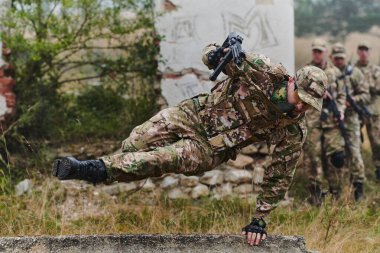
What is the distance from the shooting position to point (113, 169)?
4129 millimetres

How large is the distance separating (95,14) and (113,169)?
10.9 ft

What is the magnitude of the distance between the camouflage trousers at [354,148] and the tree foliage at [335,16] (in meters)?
8.82

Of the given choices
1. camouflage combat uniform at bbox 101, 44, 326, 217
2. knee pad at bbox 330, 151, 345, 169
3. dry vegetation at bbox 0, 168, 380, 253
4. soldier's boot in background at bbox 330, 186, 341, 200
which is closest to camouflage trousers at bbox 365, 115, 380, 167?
knee pad at bbox 330, 151, 345, 169

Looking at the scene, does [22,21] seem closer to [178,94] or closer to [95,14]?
[95,14]

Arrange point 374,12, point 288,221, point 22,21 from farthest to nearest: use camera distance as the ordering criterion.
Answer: point 374,12 → point 22,21 → point 288,221

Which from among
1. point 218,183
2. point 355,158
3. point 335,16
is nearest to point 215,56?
point 218,183

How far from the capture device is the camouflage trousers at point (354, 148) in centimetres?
756

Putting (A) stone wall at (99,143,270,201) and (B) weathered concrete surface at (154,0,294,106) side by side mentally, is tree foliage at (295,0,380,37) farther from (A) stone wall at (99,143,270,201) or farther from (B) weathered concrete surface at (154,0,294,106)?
(A) stone wall at (99,143,270,201)

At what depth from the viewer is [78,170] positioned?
3904 mm

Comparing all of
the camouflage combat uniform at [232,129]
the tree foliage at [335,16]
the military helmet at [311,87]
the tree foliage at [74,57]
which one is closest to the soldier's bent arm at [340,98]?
the tree foliage at [74,57]

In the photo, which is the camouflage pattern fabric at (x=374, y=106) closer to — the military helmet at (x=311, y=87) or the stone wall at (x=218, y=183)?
the stone wall at (x=218, y=183)

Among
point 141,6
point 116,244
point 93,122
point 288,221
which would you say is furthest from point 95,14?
point 116,244

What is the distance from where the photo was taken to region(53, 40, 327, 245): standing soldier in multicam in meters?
4.32

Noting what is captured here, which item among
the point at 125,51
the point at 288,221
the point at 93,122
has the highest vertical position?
the point at 125,51
